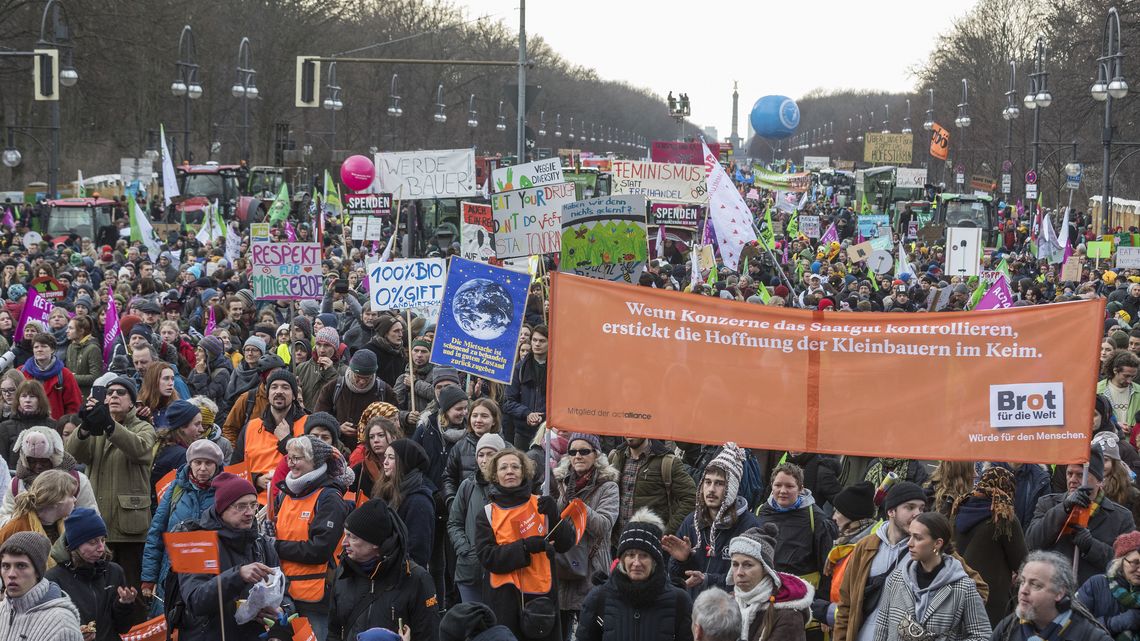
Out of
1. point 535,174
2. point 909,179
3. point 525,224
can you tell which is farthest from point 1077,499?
point 909,179

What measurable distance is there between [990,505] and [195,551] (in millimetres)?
3592

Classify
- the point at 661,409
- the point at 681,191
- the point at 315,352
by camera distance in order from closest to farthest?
the point at 661,409, the point at 315,352, the point at 681,191

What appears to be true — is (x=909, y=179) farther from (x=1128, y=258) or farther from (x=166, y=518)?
(x=166, y=518)

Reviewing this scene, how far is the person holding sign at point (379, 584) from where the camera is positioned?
5859 millimetres

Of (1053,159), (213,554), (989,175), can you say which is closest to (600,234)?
(213,554)

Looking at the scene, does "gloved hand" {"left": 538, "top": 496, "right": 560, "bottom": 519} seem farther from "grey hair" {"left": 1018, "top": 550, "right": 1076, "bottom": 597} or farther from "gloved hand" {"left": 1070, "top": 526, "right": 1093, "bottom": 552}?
"gloved hand" {"left": 1070, "top": 526, "right": 1093, "bottom": 552}

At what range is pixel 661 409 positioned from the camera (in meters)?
6.45

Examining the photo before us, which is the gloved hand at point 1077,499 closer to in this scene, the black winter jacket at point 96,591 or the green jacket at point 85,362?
the black winter jacket at point 96,591

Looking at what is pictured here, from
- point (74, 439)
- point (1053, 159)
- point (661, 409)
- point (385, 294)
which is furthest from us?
point (1053, 159)

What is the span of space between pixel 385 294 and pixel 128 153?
49865 mm

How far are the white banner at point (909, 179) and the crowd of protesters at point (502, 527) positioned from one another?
43.1m

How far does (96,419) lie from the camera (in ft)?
25.6

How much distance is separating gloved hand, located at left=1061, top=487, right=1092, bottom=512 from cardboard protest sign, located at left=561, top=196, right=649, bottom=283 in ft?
27.3

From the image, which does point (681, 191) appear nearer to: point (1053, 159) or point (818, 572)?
point (818, 572)
